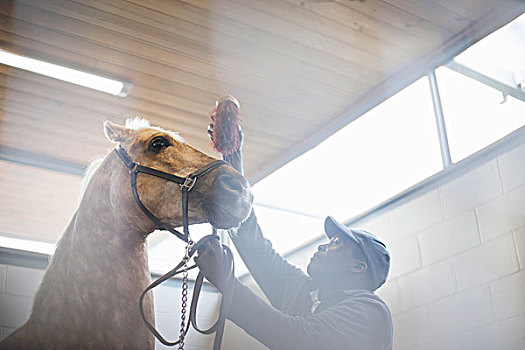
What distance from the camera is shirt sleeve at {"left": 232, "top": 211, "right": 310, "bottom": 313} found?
2344mm

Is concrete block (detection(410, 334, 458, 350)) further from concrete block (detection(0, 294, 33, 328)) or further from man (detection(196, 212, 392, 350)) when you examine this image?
concrete block (detection(0, 294, 33, 328))

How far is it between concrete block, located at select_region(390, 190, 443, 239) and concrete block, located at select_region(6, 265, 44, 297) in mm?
2107

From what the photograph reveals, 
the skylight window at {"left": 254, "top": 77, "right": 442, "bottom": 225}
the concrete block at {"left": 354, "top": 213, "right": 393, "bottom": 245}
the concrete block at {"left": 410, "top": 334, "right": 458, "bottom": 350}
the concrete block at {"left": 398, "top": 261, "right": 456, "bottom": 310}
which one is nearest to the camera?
the concrete block at {"left": 410, "top": 334, "right": 458, "bottom": 350}

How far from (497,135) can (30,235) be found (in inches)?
112

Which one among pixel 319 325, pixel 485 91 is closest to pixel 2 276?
pixel 319 325

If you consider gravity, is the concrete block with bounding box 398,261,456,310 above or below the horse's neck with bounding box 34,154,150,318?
above

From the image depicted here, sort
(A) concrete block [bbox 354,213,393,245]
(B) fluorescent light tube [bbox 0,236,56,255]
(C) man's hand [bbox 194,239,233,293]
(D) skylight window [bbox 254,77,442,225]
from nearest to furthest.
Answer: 1. (C) man's hand [bbox 194,239,233,293]
2. (D) skylight window [bbox 254,77,442,225]
3. (A) concrete block [bbox 354,213,393,245]
4. (B) fluorescent light tube [bbox 0,236,56,255]

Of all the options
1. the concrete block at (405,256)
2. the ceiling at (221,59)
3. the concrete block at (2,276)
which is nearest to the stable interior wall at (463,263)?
the concrete block at (405,256)

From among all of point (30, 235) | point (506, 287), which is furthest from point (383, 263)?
point (30, 235)

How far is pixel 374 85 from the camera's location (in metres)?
3.77

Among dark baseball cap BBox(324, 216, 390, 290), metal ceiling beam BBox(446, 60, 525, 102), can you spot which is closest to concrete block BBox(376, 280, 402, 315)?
metal ceiling beam BBox(446, 60, 525, 102)

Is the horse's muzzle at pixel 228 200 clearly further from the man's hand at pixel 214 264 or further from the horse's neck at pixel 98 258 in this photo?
the horse's neck at pixel 98 258

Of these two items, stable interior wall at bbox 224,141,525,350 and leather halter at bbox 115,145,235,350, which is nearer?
leather halter at bbox 115,145,235,350

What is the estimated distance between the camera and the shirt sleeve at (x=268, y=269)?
2.34 m
